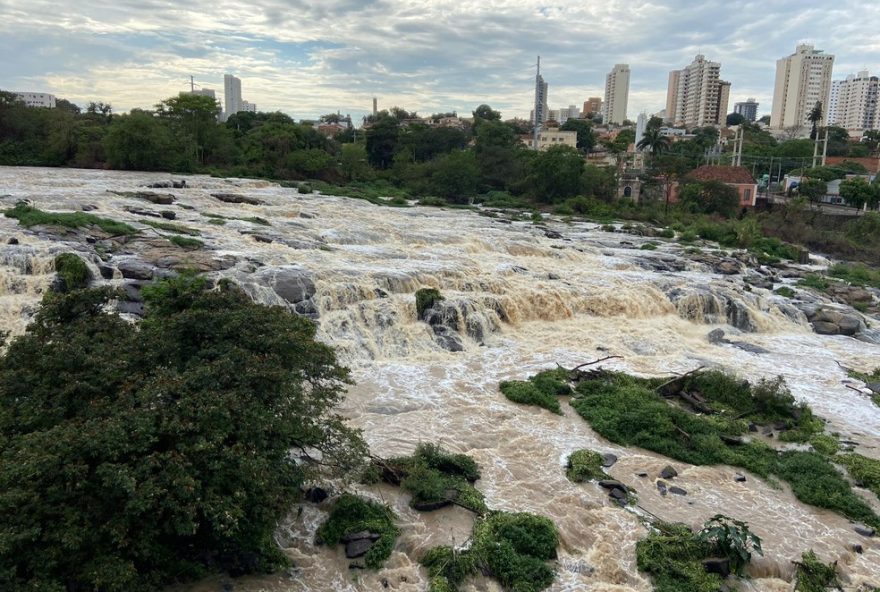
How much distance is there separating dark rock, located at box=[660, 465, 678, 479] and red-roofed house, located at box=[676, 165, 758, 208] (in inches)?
1452

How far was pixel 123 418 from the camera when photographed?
599 cm

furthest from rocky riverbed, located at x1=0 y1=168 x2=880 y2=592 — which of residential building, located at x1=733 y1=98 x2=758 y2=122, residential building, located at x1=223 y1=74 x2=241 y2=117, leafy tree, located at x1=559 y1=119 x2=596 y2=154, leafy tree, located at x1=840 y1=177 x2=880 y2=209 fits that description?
residential building, located at x1=733 y1=98 x2=758 y2=122

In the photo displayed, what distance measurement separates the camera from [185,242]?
1759 cm

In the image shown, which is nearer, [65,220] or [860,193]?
[65,220]

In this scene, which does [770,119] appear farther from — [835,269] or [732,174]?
[835,269]

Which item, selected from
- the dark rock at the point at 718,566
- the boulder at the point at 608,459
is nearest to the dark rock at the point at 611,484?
the boulder at the point at 608,459

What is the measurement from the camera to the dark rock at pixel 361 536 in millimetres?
7344

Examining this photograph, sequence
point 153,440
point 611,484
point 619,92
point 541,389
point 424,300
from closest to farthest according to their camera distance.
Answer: point 153,440
point 611,484
point 541,389
point 424,300
point 619,92

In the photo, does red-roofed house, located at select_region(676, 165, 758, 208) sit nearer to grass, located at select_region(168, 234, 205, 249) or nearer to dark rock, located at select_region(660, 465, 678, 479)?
grass, located at select_region(168, 234, 205, 249)

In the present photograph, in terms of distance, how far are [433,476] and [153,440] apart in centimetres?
391

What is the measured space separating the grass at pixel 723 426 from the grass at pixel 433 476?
2.99m

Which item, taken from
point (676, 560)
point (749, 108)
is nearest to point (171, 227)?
point (676, 560)

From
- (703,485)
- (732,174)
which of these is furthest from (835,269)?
(703,485)

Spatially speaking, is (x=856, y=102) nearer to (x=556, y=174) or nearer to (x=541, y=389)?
(x=556, y=174)
